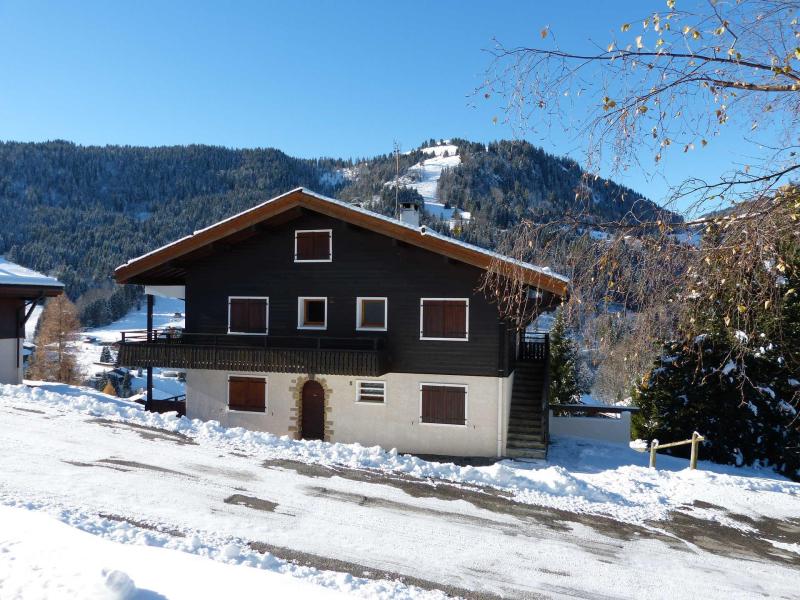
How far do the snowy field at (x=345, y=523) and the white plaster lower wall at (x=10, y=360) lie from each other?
1294 cm

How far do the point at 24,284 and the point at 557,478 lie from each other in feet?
83.0

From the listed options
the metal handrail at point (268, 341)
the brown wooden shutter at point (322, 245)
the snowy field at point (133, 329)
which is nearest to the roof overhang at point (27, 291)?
the metal handrail at point (268, 341)

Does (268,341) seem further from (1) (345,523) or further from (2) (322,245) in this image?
(1) (345,523)

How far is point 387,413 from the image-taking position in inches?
734

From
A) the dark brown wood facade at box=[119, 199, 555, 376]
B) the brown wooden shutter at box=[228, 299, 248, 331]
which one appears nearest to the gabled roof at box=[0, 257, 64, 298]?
the dark brown wood facade at box=[119, 199, 555, 376]

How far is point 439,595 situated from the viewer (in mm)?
7137

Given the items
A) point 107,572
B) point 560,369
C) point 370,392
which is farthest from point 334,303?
point 560,369

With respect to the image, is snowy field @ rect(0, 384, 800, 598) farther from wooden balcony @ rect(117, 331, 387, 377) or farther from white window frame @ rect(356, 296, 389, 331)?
white window frame @ rect(356, 296, 389, 331)

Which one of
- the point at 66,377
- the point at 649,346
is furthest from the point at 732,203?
the point at 66,377

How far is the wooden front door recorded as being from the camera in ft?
63.5

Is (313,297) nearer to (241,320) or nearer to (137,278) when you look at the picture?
(241,320)

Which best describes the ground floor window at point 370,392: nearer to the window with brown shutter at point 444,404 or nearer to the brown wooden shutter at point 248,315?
the window with brown shutter at point 444,404

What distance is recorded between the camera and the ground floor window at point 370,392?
62.0 feet

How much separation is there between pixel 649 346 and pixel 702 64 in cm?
225
